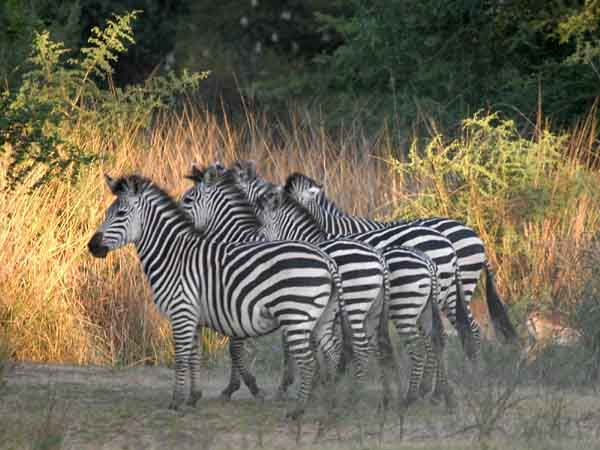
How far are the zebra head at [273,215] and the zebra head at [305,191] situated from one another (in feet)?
2.62

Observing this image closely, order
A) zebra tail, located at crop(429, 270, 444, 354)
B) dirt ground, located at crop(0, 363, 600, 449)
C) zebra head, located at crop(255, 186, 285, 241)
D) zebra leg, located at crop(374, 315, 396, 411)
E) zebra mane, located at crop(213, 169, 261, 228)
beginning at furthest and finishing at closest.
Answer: zebra mane, located at crop(213, 169, 261, 228) < zebra head, located at crop(255, 186, 285, 241) < zebra tail, located at crop(429, 270, 444, 354) < zebra leg, located at crop(374, 315, 396, 411) < dirt ground, located at crop(0, 363, 600, 449)

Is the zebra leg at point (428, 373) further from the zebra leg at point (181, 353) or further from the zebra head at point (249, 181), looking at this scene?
the zebra head at point (249, 181)

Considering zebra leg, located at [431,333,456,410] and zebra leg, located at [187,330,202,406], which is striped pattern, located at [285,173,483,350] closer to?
zebra leg, located at [431,333,456,410]

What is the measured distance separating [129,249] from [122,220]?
292cm

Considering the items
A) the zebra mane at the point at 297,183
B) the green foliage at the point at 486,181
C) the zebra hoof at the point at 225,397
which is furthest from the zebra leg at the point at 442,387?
the green foliage at the point at 486,181

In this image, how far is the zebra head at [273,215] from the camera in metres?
10.5

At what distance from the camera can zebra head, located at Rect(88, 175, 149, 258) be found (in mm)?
9656

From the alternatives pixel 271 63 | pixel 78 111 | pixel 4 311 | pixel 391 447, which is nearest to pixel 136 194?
pixel 4 311

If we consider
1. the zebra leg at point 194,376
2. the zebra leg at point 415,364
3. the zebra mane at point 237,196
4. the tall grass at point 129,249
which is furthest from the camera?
the tall grass at point 129,249

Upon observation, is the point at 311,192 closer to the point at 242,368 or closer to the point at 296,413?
the point at 242,368

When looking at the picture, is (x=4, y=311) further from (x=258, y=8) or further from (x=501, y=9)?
(x=258, y=8)

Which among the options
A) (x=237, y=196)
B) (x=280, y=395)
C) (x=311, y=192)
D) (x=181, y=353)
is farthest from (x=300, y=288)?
(x=311, y=192)

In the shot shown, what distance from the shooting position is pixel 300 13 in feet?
107

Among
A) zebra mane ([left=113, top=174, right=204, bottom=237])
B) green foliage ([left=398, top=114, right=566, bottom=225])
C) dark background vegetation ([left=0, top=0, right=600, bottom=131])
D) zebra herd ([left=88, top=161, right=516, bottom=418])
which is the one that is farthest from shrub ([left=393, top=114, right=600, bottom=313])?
zebra mane ([left=113, top=174, right=204, bottom=237])
